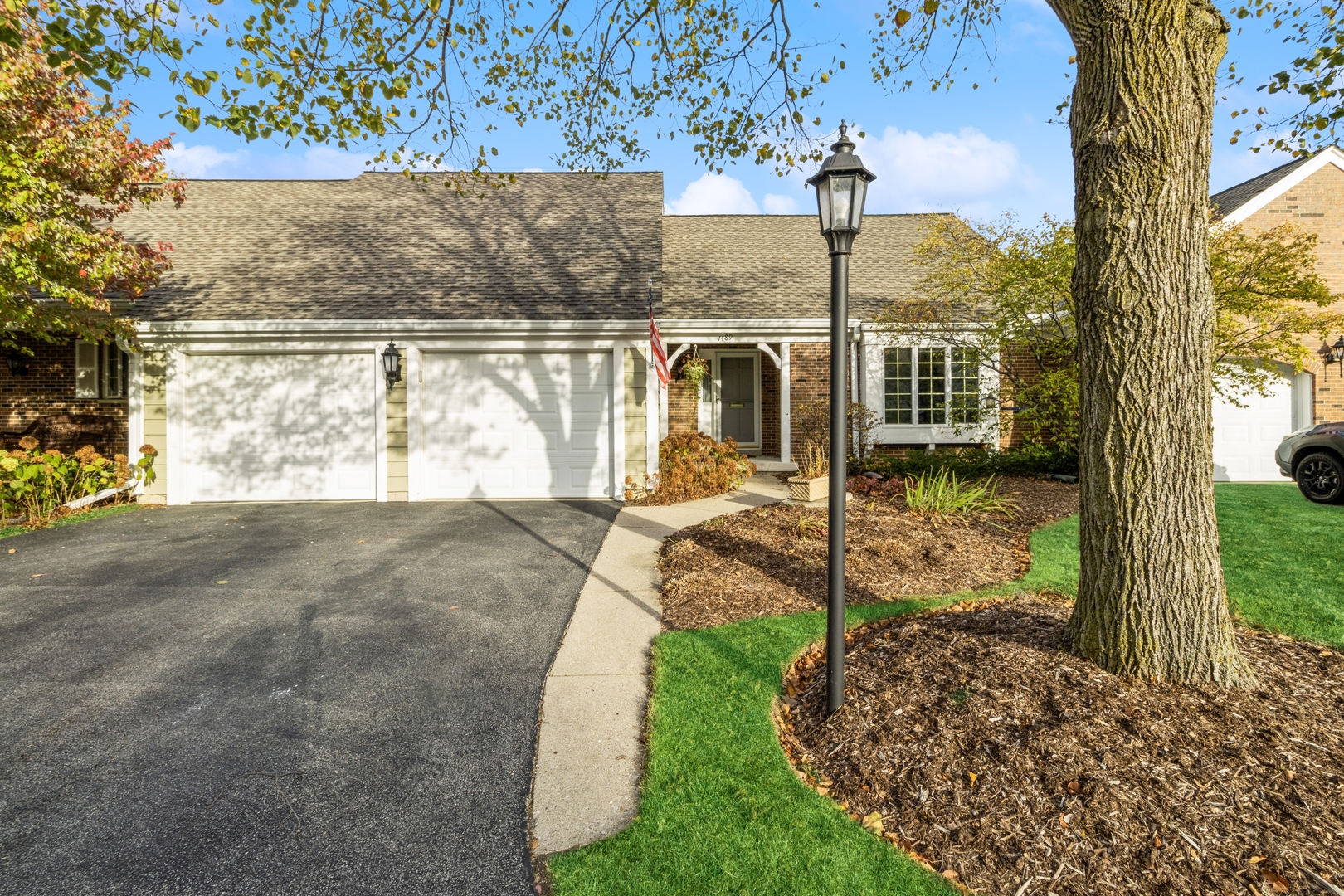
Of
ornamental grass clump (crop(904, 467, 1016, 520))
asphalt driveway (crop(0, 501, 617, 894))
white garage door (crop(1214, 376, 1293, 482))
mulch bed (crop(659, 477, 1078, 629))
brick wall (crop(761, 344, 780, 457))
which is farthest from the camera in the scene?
brick wall (crop(761, 344, 780, 457))

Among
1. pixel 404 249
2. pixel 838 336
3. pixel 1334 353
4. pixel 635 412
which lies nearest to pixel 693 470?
pixel 635 412

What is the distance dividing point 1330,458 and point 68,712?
42.2 ft

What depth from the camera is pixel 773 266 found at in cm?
1485

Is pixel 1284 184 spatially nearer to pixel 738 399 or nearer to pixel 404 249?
pixel 738 399

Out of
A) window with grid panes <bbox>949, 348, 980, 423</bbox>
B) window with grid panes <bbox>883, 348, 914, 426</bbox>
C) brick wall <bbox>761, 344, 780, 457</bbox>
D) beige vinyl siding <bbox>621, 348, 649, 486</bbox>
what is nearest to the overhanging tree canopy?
beige vinyl siding <bbox>621, 348, 649, 486</bbox>

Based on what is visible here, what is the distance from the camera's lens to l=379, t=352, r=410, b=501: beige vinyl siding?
10.2 metres

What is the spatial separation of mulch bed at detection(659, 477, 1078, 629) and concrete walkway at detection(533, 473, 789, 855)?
0.33m

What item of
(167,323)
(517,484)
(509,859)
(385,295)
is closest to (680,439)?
(517,484)

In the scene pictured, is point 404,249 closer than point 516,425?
No

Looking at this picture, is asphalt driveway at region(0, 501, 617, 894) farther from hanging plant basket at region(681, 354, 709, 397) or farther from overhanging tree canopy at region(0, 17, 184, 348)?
hanging plant basket at region(681, 354, 709, 397)

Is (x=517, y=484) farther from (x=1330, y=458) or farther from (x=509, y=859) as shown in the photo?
(x=1330, y=458)

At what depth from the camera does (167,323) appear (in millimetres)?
9859

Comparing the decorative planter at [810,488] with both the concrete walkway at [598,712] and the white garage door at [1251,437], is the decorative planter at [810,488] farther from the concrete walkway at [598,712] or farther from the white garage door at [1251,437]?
the white garage door at [1251,437]

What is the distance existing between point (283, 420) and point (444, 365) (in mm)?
2556
